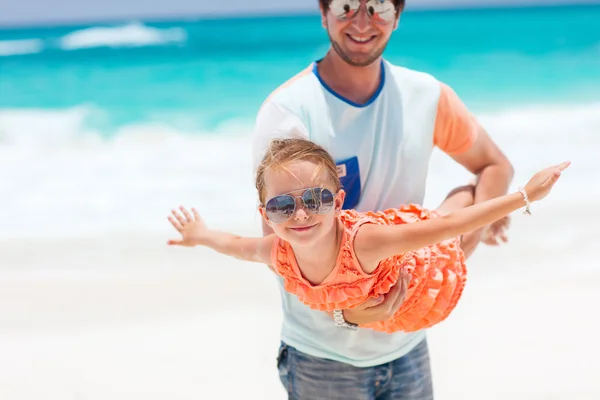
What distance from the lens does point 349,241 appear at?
2311 millimetres

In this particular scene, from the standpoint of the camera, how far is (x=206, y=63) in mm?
16484

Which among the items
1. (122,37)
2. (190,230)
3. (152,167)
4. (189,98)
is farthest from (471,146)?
(122,37)

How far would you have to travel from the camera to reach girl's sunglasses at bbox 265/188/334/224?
7.29 ft

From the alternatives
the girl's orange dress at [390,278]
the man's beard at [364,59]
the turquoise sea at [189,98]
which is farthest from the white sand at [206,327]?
the man's beard at [364,59]

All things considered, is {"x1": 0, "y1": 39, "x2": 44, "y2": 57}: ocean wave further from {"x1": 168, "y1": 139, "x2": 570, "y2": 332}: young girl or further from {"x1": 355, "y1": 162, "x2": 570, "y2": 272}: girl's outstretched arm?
{"x1": 355, "y1": 162, "x2": 570, "y2": 272}: girl's outstretched arm

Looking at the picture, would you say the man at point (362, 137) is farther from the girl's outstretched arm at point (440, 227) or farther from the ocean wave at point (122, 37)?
the ocean wave at point (122, 37)

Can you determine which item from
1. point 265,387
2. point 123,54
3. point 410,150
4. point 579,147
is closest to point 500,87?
point 579,147

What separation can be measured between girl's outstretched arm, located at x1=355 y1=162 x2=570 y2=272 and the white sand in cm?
218

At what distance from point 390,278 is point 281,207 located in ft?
1.33

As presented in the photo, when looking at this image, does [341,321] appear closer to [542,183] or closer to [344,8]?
[542,183]

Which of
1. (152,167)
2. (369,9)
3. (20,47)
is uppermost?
(20,47)

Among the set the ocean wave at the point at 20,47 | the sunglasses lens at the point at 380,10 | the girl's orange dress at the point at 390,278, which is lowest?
the girl's orange dress at the point at 390,278

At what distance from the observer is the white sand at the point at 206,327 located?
4277 mm

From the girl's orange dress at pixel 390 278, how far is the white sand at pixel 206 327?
1.92 metres
